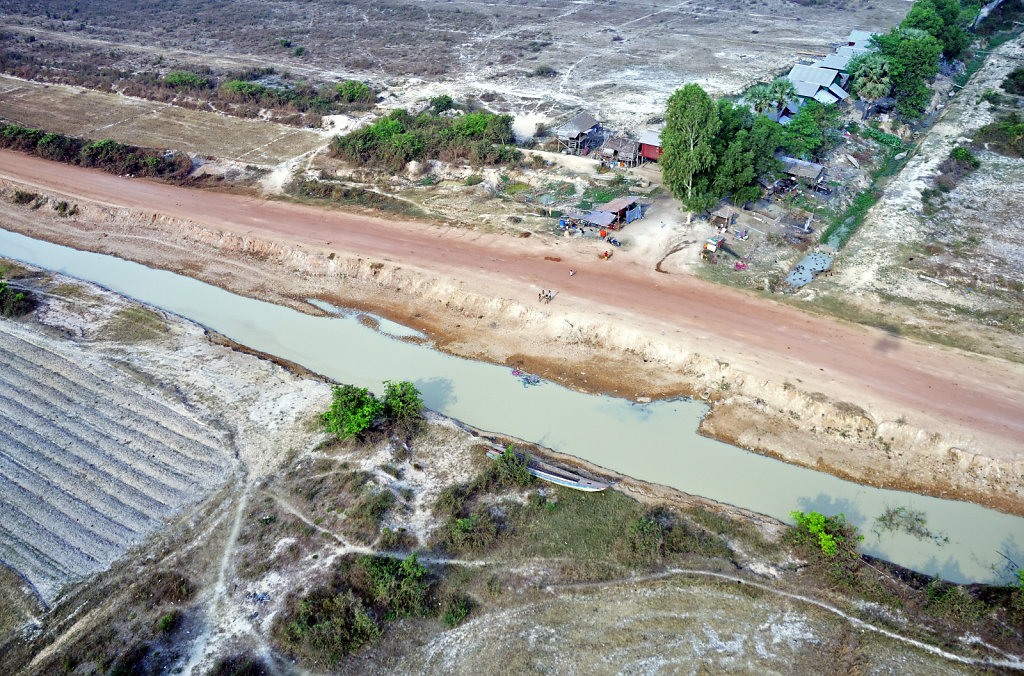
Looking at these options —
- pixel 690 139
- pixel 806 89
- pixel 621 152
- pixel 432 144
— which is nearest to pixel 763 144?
pixel 690 139

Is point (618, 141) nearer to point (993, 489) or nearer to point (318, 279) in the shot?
point (318, 279)

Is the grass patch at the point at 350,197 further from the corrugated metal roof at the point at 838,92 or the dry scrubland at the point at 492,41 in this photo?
the corrugated metal roof at the point at 838,92

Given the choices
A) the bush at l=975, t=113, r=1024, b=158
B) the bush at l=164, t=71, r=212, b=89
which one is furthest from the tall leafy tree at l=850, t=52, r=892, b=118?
the bush at l=164, t=71, r=212, b=89

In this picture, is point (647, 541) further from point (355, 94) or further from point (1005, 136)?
point (355, 94)

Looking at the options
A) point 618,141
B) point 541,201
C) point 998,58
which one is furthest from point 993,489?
point 998,58

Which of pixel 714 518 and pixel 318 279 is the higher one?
pixel 318 279
